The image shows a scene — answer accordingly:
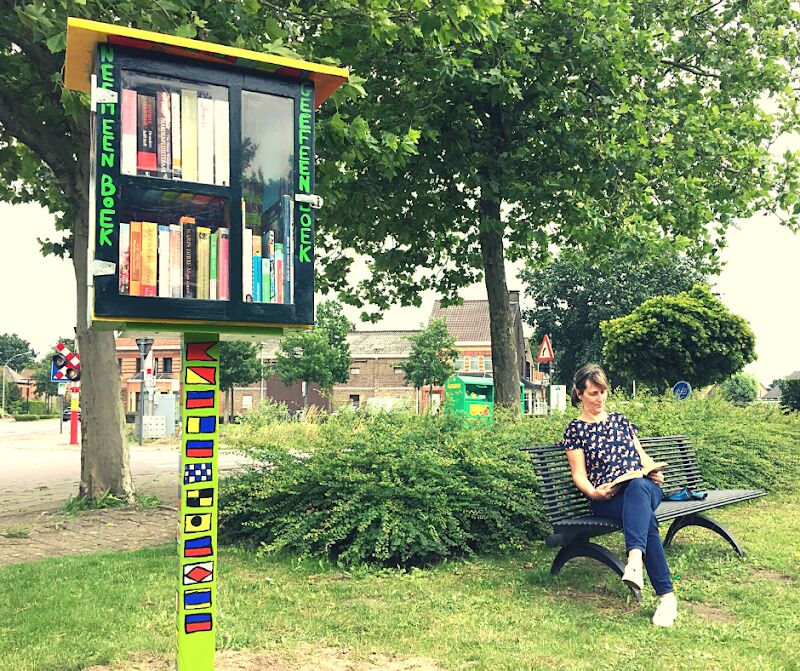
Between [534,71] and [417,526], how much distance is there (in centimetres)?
804

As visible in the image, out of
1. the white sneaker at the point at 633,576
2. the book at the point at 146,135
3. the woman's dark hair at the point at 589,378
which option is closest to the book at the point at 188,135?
the book at the point at 146,135

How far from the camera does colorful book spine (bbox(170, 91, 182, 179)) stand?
3.22 meters

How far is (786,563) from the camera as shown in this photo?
20.9 feet

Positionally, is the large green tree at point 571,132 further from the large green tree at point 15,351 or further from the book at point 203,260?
the large green tree at point 15,351

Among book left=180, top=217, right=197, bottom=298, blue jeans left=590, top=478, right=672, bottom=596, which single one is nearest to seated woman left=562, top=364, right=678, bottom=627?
blue jeans left=590, top=478, right=672, bottom=596

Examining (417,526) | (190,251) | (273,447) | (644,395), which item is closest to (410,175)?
(644,395)

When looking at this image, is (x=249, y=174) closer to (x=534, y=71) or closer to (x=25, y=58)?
(x=25, y=58)

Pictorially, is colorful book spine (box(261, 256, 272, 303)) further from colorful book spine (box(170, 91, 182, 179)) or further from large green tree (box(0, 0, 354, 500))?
large green tree (box(0, 0, 354, 500))

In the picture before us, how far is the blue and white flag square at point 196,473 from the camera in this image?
3.43m

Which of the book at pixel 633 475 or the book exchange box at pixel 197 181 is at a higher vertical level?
the book exchange box at pixel 197 181

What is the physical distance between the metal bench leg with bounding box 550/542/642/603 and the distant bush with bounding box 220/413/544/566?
981 millimetres

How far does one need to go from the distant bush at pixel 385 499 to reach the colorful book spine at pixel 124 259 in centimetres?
360

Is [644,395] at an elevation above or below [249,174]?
below

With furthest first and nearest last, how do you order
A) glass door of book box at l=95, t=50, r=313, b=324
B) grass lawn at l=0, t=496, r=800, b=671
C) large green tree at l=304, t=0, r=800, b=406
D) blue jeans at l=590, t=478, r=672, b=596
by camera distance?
large green tree at l=304, t=0, r=800, b=406
blue jeans at l=590, t=478, r=672, b=596
grass lawn at l=0, t=496, r=800, b=671
glass door of book box at l=95, t=50, r=313, b=324
